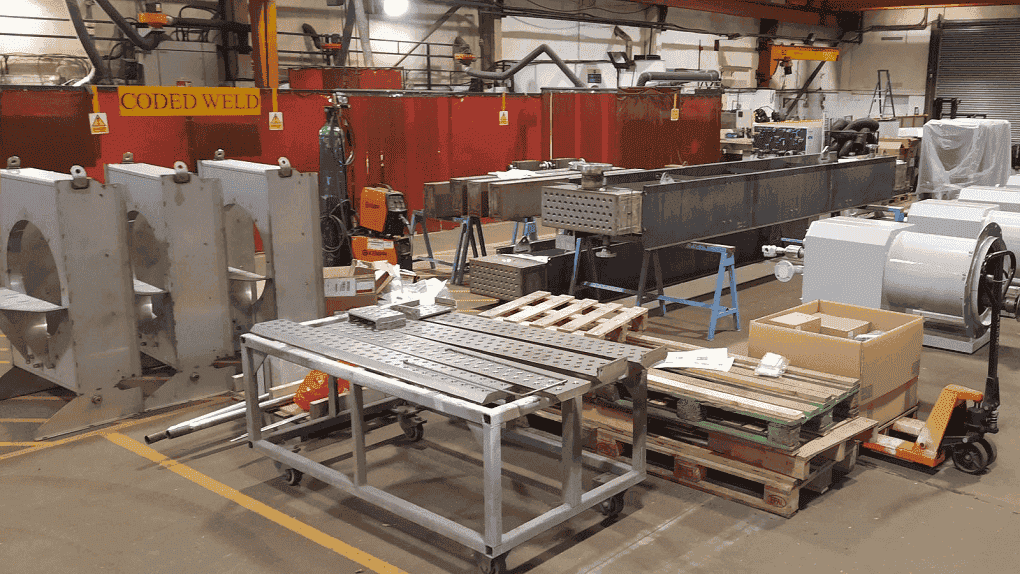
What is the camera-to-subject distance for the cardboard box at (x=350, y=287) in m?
6.04

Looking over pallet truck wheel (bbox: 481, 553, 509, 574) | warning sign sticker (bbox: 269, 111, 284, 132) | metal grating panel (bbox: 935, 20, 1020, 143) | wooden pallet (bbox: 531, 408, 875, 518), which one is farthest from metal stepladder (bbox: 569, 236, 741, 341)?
metal grating panel (bbox: 935, 20, 1020, 143)

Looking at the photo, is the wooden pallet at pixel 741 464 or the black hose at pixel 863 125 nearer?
the wooden pallet at pixel 741 464

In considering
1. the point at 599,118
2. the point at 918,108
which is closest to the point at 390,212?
the point at 599,118

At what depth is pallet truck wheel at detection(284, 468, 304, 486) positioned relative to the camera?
4281 mm

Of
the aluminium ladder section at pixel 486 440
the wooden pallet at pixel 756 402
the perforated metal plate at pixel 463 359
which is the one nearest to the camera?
the aluminium ladder section at pixel 486 440

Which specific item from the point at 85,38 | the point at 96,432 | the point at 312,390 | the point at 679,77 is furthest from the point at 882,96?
the point at 96,432

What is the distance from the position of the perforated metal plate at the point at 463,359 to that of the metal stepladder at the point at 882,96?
2426 cm

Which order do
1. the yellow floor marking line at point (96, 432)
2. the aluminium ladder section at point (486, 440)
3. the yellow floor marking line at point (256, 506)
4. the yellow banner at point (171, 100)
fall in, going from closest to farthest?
the aluminium ladder section at point (486, 440) → the yellow floor marking line at point (256, 506) → the yellow floor marking line at point (96, 432) → the yellow banner at point (171, 100)

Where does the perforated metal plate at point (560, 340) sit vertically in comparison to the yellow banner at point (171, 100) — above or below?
below

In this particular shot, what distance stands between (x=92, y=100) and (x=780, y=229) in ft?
25.4

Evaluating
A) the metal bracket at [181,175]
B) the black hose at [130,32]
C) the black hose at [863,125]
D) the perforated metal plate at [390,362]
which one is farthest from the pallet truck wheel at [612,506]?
the black hose at [863,125]

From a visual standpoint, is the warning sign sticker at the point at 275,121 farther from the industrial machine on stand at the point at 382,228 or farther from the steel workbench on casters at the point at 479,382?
the steel workbench on casters at the point at 479,382

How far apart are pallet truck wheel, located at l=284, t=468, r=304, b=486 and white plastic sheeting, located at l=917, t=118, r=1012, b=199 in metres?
12.3

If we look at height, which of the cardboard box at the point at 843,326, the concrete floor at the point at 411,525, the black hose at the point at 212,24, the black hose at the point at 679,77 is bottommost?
the concrete floor at the point at 411,525
